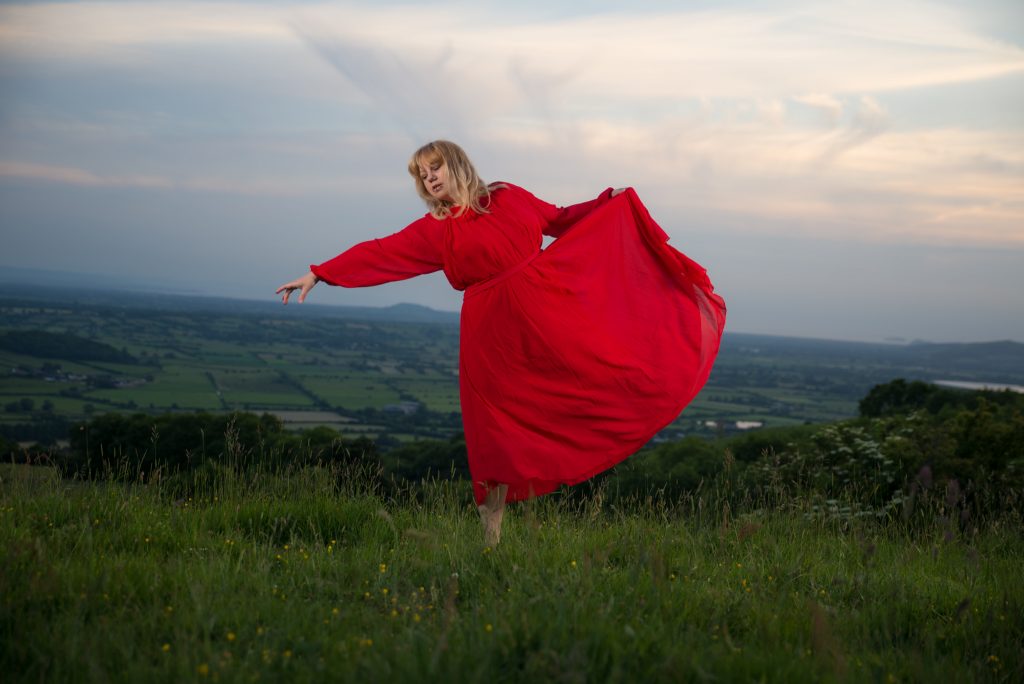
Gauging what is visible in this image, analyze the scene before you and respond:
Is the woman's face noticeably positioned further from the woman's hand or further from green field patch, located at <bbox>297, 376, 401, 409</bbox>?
green field patch, located at <bbox>297, 376, 401, 409</bbox>

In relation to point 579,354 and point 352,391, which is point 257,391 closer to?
point 352,391

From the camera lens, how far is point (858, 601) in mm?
4234

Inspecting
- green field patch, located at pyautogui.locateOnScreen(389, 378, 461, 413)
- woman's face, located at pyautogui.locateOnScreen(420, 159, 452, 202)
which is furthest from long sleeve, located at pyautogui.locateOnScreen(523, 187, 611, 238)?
green field patch, located at pyautogui.locateOnScreen(389, 378, 461, 413)

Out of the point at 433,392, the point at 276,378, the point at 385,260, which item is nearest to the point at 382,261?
the point at 385,260

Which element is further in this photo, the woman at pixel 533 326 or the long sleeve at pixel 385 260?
the long sleeve at pixel 385 260

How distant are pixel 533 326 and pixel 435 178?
1.14 m

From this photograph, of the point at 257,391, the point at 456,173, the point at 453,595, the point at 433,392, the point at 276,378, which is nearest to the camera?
the point at 453,595

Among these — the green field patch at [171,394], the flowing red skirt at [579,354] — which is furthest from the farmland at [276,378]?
the flowing red skirt at [579,354]

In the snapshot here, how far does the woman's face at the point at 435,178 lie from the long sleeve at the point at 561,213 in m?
0.79

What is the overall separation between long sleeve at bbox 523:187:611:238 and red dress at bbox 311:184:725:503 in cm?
1

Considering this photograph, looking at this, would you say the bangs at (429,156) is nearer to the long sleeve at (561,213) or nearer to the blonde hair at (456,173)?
the blonde hair at (456,173)

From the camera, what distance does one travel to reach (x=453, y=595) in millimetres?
3131

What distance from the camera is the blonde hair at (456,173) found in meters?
5.17

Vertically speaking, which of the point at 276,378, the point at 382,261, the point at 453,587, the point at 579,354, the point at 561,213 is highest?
the point at 561,213
